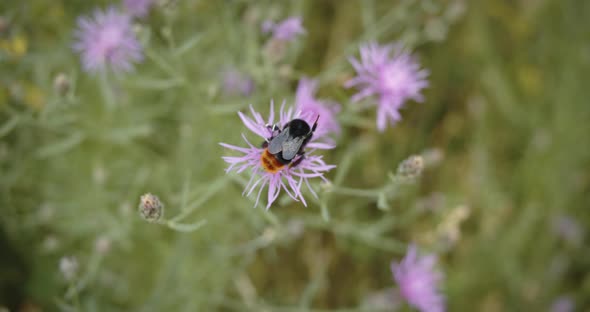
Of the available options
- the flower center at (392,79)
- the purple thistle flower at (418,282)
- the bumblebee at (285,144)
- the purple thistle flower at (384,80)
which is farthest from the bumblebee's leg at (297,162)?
the purple thistle flower at (418,282)

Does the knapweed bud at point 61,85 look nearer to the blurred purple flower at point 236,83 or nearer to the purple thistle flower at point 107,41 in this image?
the purple thistle flower at point 107,41

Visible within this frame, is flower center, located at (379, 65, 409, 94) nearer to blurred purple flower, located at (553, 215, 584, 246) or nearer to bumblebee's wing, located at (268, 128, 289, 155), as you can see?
bumblebee's wing, located at (268, 128, 289, 155)

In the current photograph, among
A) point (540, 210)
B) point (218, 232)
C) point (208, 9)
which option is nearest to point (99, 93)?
point (208, 9)

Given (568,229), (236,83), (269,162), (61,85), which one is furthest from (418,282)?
(61,85)

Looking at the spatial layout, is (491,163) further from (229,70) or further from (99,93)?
(99,93)

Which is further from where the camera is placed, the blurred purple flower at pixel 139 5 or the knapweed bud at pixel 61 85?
the blurred purple flower at pixel 139 5
